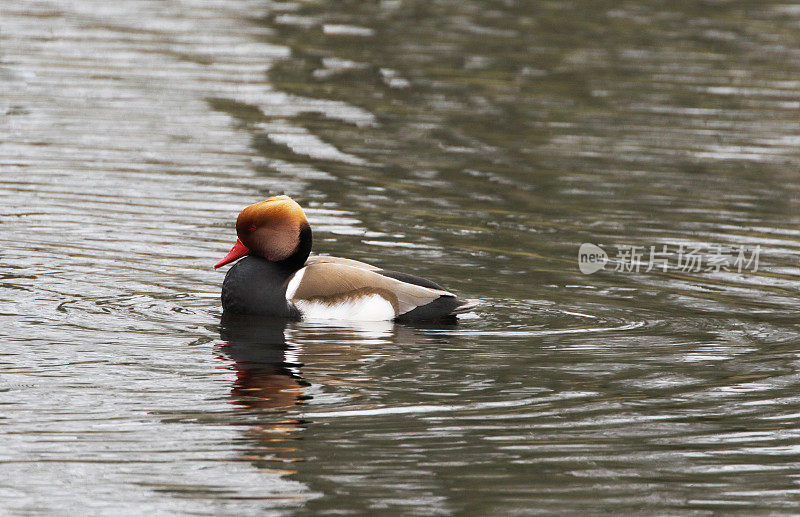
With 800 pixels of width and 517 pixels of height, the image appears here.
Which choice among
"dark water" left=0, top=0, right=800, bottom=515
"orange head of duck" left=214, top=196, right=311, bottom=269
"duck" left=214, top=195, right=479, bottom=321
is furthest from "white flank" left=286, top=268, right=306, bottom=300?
"dark water" left=0, top=0, right=800, bottom=515

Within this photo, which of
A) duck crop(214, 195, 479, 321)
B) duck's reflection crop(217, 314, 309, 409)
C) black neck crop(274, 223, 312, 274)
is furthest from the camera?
black neck crop(274, 223, 312, 274)

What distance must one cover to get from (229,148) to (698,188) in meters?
4.86

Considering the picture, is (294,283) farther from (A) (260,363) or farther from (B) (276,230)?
(A) (260,363)

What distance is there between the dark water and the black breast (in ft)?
0.44

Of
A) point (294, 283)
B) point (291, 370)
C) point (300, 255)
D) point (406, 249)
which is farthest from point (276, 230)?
point (406, 249)

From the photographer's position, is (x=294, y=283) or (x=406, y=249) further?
(x=406, y=249)

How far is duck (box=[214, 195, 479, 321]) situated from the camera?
9534 mm

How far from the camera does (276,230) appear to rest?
32.0 feet

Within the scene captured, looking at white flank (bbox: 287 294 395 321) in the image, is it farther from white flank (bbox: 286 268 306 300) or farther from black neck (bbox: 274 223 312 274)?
black neck (bbox: 274 223 312 274)

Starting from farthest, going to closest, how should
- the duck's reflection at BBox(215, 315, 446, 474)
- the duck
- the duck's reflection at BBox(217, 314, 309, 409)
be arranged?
the duck
the duck's reflection at BBox(217, 314, 309, 409)
the duck's reflection at BBox(215, 315, 446, 474)

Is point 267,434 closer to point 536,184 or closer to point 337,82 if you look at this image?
point 536,184

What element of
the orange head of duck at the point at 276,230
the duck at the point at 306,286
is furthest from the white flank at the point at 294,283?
the orange head of duck at the point at 276,230

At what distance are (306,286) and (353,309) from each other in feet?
1.15

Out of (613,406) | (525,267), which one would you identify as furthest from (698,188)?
→ (613,406)
